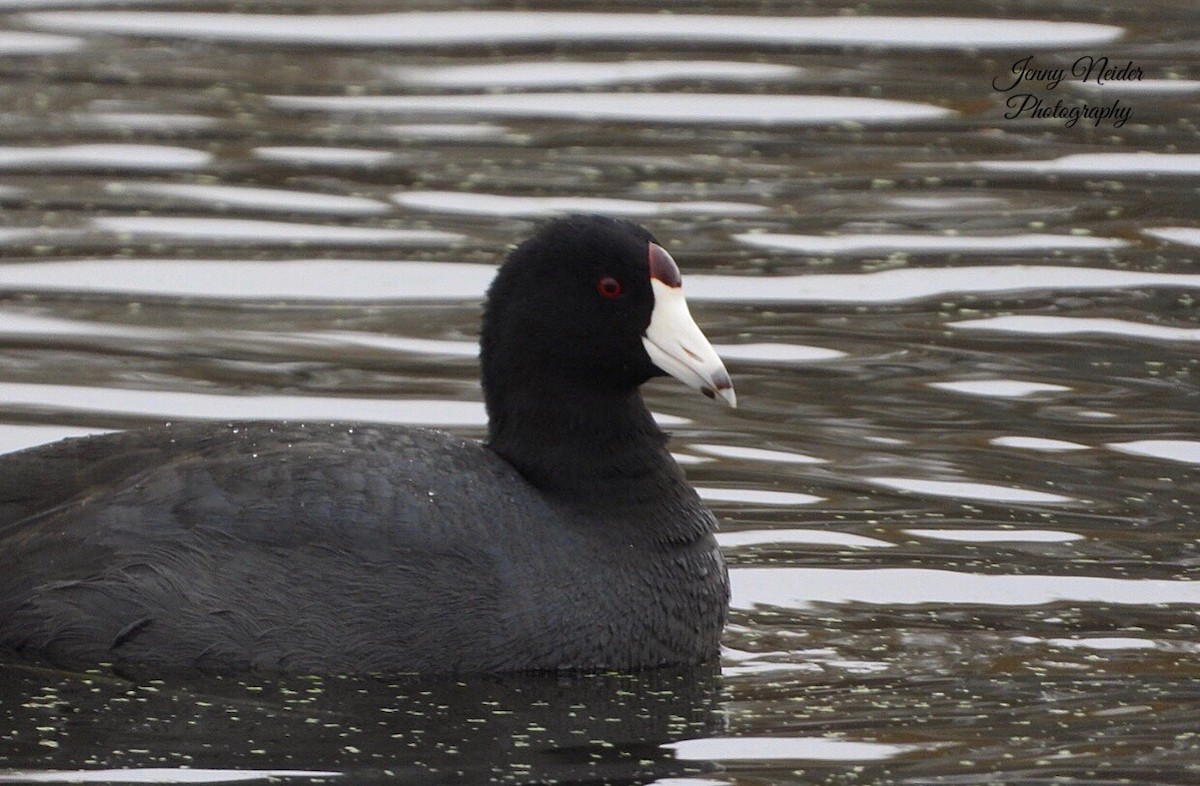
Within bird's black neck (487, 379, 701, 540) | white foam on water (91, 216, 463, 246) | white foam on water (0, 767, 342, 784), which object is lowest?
white foam on water (0, 767, 342, 784)

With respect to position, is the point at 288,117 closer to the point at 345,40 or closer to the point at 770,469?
the point at 345,40

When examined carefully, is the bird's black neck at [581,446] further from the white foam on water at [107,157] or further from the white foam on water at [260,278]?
the white foam on water at [107,157]

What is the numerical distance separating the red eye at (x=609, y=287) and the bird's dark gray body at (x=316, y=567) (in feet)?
1.91

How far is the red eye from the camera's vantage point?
694 cm

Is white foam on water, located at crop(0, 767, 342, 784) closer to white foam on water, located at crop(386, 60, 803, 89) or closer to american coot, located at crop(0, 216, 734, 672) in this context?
american coot, located at crop(0, 216, 734, 672)

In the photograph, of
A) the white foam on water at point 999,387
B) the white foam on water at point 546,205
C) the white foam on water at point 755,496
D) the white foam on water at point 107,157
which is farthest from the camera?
the white foam on water at point 107,157

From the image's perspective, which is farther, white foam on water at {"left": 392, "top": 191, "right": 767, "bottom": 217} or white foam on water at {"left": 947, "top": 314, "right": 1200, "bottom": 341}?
white foam on water at {"left": 392, "top": 191, "right": 767, "bottom": 217}

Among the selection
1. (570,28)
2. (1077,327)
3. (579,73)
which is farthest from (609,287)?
(570,28)

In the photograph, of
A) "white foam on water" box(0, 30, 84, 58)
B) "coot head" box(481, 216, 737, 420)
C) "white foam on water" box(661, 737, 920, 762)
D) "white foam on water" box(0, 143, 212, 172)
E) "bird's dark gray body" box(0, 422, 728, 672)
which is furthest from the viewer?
"white foam on water" box(0, 30, 84, 58)

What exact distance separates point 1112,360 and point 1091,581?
7.53 ft

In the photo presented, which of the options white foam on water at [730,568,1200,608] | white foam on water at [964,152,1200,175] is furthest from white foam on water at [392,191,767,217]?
white foam on water at [730,568,1200,608]

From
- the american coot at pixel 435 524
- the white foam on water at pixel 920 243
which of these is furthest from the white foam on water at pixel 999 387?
the american coot at pixel 435 524

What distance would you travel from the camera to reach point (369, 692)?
6.46 meters

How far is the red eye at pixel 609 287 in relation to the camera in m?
6.94
